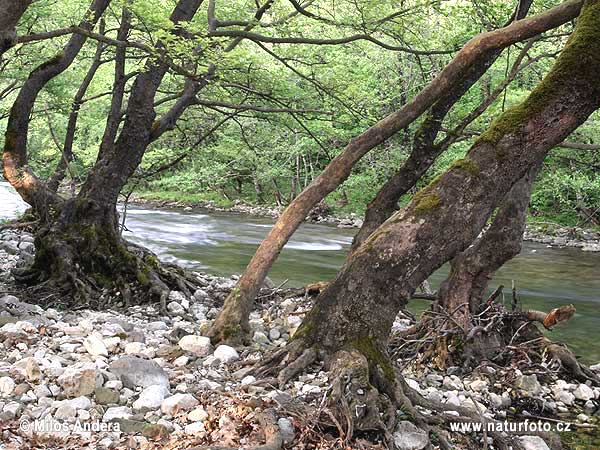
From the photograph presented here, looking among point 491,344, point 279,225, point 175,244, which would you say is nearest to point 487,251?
point 491,344

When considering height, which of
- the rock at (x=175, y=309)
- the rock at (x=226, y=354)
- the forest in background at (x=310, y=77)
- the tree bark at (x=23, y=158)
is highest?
the forest in background at (x=310, y=77)

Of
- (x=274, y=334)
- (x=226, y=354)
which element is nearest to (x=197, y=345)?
(x=226, y=354)

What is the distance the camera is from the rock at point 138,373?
4.17 meters

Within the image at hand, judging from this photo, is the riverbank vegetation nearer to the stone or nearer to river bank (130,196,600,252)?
the stone

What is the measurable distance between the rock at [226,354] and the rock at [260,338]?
0.74m

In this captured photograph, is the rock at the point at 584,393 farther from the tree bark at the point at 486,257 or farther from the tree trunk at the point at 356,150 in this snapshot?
the tree trunk at the point at 356,150

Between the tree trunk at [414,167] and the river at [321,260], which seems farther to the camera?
the river at [321,260]

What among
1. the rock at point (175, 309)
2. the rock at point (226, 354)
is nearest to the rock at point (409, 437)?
the rock at point (226, 354)

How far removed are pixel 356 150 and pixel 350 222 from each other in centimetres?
1914

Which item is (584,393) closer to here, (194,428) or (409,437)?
(409,437)

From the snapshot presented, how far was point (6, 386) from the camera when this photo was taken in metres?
3.84

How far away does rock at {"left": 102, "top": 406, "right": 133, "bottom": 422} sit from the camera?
360cm

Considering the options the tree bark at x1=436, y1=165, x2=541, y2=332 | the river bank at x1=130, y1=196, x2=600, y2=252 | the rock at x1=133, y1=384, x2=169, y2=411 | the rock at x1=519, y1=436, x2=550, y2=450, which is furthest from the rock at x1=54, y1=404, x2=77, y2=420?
the river bank at x1=130, y1=196, x2=600, y2=252

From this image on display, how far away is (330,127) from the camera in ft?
30.6
